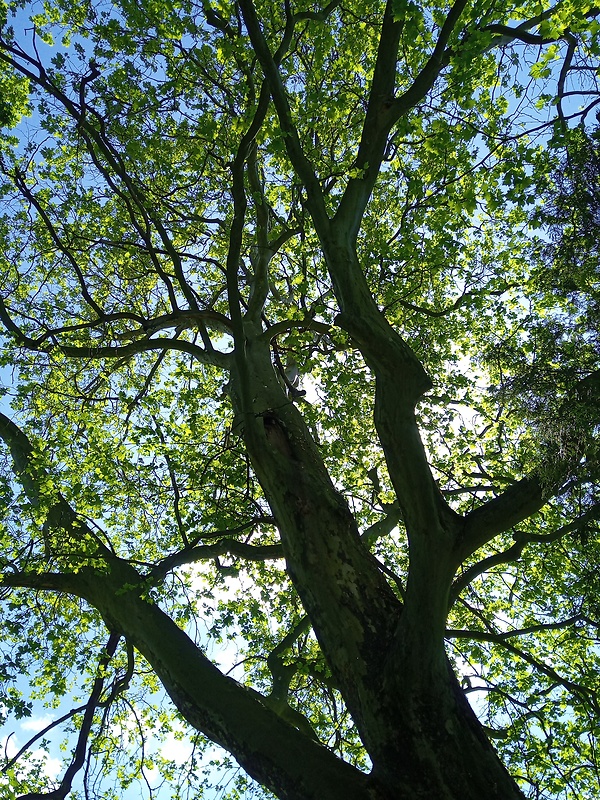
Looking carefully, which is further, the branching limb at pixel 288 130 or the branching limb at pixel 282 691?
the branching limb at pixel 282 691

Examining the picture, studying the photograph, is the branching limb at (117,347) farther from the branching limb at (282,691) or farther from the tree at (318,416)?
the branching limb at (282,691)

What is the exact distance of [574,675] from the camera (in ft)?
29.3

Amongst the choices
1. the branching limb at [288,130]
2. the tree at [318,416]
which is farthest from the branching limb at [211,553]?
the branching limb at [288,130]

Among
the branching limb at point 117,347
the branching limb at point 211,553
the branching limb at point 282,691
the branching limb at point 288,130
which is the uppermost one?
the branching limb at point 117,347

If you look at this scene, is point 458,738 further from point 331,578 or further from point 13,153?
point 13,153

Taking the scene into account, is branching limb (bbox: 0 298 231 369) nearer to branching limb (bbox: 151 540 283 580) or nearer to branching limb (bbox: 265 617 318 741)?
branching limb (bbox: 151 540 283 580)

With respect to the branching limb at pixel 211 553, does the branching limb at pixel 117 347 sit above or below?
above

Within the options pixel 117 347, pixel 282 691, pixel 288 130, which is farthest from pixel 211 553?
pixel 288 130

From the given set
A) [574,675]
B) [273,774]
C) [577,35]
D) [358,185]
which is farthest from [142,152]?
[574,675]

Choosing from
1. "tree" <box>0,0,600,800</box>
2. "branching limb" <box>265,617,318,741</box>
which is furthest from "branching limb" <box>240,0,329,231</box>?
"branching limb" <box>265,617,318,741</box>

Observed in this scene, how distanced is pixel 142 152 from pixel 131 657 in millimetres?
6970

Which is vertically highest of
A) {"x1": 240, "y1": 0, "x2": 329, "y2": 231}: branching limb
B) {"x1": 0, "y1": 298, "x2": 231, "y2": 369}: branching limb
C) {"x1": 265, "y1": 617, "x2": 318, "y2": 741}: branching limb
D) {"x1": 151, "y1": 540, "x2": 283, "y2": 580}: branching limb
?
{"x1": 0, "y1": 298, "x2": 231, "y2": 369}: branching limb

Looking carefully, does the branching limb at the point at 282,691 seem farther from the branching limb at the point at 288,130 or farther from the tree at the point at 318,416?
the branching limb at the point at 288,130

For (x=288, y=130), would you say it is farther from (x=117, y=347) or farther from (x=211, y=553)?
(x=211, y=553)
